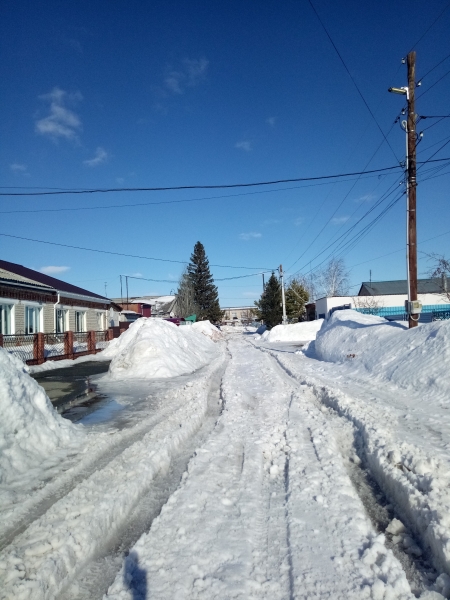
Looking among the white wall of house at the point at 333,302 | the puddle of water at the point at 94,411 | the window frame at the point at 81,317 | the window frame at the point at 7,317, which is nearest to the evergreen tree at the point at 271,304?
the white wall of house at the point at 333,302

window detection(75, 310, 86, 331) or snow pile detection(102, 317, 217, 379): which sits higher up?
window detection(75, 310, 86, 331)

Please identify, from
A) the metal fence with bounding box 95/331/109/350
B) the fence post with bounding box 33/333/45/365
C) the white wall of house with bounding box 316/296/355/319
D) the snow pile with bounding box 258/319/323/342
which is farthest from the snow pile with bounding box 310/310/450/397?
the white wall of house with bounding box 316/296/355/319

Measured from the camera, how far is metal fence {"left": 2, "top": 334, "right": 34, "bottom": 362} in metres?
16.5

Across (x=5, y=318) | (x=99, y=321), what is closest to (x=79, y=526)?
(x=5, y=318)

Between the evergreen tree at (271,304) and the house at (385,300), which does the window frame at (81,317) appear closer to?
the house at (385,300)

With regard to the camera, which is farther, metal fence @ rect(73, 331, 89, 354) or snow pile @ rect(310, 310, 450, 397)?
metal fence @ rect(73, 331, 89, 354)

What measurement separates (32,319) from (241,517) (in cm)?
2284

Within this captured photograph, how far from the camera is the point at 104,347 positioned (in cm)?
2536

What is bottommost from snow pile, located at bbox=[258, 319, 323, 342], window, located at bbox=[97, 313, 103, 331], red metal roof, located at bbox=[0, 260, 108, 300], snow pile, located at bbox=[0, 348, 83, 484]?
snow pile, located at bbox=[258, 319, 323, 342]

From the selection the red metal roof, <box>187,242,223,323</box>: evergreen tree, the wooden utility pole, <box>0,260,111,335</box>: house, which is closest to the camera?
the wooden utility pole

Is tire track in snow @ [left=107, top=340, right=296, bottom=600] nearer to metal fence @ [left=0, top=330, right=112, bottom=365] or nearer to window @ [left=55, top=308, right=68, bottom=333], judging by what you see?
metal fence @ [left=0, top=330, right=112, bottom=365]

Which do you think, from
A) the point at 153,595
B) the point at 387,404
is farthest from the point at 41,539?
the point at 387,404

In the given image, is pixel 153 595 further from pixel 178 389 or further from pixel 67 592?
pixel 178 389

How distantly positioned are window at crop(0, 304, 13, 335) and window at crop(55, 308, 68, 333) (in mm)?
5267
